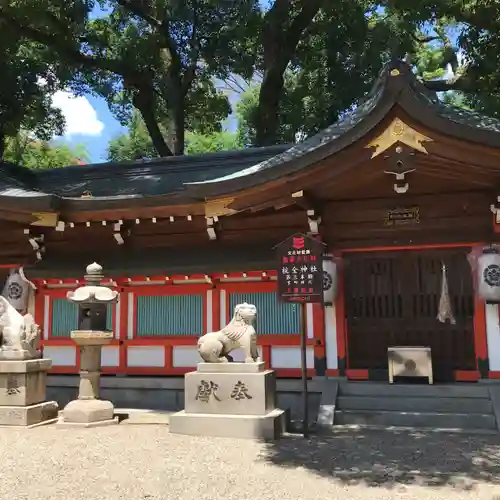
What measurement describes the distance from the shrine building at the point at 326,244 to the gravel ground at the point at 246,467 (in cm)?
196

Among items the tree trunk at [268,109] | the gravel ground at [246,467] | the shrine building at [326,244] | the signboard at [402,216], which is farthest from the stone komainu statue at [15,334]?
the tree trunk at [268,109]

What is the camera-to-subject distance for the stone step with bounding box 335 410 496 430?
7492mm

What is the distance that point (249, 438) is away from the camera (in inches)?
271

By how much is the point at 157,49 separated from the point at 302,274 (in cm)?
1274

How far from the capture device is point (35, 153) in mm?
28938

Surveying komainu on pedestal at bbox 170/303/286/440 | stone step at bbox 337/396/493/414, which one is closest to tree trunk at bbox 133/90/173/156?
komainu on pedestal at bbox 170/303/286/440

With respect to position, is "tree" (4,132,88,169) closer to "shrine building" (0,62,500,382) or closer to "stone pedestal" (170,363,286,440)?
"shrine building" (0,62,500,382)

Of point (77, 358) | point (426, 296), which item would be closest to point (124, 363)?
point (77, 358)

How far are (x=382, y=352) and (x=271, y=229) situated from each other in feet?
9.30

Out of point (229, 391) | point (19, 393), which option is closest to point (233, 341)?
point (229, 391)

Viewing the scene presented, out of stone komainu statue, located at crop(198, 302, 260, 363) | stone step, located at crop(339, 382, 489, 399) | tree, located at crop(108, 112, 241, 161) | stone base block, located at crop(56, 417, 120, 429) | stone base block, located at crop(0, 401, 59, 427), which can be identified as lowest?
stone base block, located at crop(56, 417, 120, 429)

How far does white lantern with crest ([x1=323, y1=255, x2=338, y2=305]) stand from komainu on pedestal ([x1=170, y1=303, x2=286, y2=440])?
5.61ft

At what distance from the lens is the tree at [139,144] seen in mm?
28595

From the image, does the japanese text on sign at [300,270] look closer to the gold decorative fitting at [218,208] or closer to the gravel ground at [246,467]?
the gold decorative fitting at [218,208]
